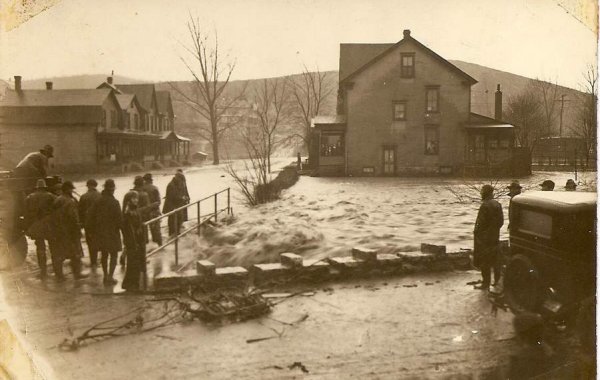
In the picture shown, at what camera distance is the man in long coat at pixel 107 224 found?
4.52 metres

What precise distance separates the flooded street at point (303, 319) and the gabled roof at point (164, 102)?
61cm

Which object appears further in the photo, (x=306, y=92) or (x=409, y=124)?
(x=409, y=124)

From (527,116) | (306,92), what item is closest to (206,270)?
(306,92)

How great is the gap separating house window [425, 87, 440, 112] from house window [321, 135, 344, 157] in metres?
2.98

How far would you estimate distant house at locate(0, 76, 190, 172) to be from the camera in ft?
12.2

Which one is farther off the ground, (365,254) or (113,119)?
(113,119)

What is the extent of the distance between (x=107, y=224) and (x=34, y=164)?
126 cm

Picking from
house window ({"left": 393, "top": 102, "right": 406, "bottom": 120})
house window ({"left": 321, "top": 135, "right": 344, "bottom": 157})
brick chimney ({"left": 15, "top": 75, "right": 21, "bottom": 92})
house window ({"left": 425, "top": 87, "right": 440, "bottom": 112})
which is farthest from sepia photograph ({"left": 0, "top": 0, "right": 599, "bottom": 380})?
house window ({"left": 321, "top": 135, "right": 344, "bottom": 157})

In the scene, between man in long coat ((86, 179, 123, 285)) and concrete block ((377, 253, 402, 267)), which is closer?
man in long coat ((86, 179, 123, 285))

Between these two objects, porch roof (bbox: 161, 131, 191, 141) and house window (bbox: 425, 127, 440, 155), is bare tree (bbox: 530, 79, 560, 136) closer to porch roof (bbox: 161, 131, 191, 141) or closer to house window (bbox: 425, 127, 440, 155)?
house window (bbox: 425, 127, 440, 155)

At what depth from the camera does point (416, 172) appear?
27.0ft

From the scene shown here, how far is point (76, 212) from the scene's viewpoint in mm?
4805

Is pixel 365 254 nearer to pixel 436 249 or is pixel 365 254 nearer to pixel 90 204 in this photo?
pixel 436 249

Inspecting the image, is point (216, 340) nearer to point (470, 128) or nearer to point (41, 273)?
point (41, 273)
